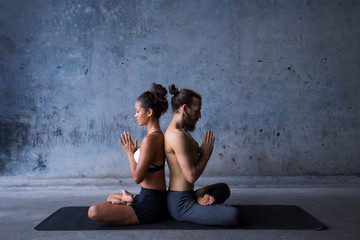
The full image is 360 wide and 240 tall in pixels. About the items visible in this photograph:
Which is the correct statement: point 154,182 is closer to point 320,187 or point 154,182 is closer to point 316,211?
point 316,211

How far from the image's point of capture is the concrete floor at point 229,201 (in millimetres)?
2479

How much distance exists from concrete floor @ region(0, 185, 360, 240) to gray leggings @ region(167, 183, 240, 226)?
9cm

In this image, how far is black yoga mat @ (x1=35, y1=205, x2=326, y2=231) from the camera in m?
2.63

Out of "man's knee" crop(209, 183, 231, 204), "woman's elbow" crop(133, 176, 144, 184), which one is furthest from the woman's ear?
"man's knee" crop(209, 183, 231, 204)

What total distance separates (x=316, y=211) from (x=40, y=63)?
3539 mm

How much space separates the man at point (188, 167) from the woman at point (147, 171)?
0.08 m

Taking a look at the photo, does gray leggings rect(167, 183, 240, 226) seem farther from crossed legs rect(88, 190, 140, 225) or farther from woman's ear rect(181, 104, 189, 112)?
woman's ear rect(181, 104, 189, 112)

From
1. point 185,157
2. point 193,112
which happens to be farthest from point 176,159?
point 193,112

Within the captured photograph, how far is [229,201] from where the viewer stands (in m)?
3.64

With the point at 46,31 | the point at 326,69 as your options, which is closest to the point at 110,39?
the point at 46,31

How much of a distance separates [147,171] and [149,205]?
0.26m

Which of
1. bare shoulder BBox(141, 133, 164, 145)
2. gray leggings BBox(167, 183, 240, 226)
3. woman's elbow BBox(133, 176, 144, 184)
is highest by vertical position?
bare shoulder BBox(141, 133, 164, 145)

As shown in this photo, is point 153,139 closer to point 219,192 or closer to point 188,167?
point 188,167

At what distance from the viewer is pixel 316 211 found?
125 inches
